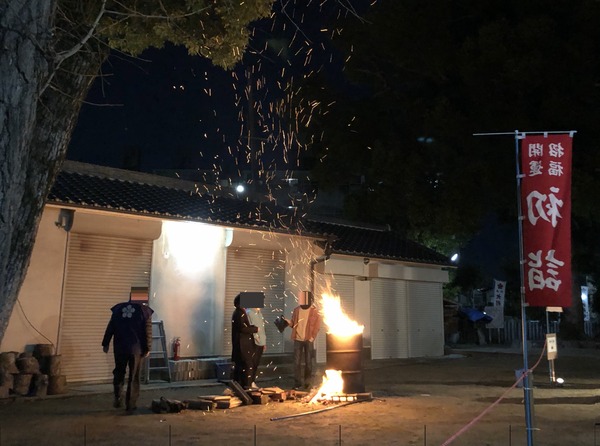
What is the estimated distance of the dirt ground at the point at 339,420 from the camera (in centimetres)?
794

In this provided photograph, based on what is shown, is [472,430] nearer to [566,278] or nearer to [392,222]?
[566,278]

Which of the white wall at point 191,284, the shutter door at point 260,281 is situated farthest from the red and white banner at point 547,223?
the shutter door at point 260,281

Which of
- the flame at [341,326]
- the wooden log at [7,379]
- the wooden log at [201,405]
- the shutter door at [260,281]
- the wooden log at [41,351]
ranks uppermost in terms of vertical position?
the shutter door at [260,281]

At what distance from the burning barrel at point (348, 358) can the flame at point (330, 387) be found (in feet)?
0.42

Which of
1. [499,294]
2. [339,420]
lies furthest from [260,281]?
[499,294]

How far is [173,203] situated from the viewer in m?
15.2

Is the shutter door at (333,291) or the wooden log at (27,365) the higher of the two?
the shutter door at (333,291)

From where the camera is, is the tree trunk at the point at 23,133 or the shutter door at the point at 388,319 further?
the shutter door at the point at 388,319

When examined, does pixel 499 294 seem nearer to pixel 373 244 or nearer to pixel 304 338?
pixel 373 244

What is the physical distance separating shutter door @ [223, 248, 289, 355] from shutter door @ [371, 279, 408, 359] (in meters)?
4.32

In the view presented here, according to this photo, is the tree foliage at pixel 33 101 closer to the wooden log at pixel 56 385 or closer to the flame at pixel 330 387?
the wooden log at pixel 56 385

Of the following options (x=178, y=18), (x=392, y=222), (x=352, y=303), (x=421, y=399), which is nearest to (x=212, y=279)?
(x=352, y=303)

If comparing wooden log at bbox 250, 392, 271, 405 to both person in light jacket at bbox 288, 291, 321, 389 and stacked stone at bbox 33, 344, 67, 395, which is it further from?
stacked stone at bbox 33, 344, 67, 395

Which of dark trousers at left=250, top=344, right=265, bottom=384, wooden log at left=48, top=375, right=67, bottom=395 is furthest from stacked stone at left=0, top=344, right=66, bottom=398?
dark trousers at left=250, top=344, right=265, bottom=384
